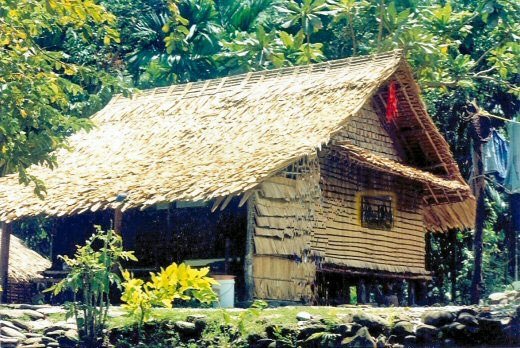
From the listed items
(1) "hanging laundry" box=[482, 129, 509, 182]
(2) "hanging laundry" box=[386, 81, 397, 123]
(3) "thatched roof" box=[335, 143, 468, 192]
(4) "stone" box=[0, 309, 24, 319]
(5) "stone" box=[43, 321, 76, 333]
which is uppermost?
(2) "hanging laundry" box=[386, 81, 397, 123]

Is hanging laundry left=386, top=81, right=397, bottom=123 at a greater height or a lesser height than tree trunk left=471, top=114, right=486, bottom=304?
greater

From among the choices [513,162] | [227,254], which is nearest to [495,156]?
[513,162]

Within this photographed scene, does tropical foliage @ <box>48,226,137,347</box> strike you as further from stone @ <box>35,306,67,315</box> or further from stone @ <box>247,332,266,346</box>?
stone @ <box>247,332,266,346</box>

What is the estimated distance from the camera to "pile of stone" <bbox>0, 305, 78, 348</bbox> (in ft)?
37.6

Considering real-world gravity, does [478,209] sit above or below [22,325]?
above

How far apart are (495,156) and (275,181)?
4.75 meters

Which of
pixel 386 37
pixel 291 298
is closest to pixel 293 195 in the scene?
pixel 291 298

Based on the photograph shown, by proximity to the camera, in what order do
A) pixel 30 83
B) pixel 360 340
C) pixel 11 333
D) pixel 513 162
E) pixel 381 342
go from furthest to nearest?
pixel 513 162, pixel 30 83, pixel 11 333, pixel 381 342, pixel 360 340

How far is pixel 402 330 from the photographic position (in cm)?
1073

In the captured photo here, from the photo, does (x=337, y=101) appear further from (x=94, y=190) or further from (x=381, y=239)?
(x=94, y=190)

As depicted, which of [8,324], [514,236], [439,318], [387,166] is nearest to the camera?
[439,318]

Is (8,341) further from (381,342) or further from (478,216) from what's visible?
(478,216)

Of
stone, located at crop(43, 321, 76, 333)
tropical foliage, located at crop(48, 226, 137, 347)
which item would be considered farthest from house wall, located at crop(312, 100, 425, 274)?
stone, located at crop(43, 321, 76, 333)

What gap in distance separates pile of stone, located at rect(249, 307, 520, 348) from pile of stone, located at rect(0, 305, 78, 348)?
8.00 feet
